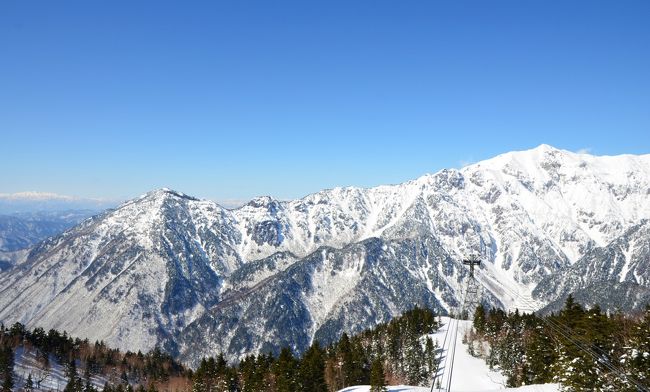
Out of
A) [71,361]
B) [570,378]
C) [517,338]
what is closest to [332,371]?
[517,338]

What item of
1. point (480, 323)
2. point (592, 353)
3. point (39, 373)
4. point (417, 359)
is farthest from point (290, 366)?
point (39, 373)

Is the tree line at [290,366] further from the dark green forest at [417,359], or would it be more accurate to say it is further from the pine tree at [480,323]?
the pine tree at [480,323]

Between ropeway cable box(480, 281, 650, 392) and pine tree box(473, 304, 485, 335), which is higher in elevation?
ropeway cable box(480, 281, 650, 392)

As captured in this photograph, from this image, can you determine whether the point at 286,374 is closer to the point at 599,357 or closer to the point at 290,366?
the point at 290,366

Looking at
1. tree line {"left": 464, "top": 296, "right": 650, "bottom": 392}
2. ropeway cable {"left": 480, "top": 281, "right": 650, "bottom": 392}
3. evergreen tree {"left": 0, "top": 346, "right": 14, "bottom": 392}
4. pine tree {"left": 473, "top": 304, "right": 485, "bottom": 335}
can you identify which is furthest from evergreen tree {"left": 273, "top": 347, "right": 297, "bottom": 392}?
evergreen tree {"left": 0, "top": 346, "right": 14, "bottom": 392}

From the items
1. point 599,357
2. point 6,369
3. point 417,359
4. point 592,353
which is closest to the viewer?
point 592,353

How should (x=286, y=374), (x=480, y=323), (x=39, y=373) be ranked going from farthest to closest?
(x=39, y=373) → (x=480, y=323) → (x=286, y=374)

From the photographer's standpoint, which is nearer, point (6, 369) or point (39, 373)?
point (6, 369)

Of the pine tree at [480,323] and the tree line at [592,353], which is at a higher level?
the tree line at [592,353]

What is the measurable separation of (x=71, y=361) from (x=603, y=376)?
189 metres

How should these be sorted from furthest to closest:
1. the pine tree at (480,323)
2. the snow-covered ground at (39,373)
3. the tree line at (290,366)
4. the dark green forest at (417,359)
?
1. the snow-covered ground at (39,373)
2. the pine tree at (480,323)
3. the tree line at (290,366)
4. the dark green forest at (417,359)

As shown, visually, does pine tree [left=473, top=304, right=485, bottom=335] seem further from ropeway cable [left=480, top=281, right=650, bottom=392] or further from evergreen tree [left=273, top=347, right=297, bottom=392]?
ropeway cable [left=480, top=281, right=650, bottom=392]

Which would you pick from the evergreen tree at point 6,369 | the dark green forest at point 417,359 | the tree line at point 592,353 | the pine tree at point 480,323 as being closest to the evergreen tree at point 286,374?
the dark green forest at point 417,359

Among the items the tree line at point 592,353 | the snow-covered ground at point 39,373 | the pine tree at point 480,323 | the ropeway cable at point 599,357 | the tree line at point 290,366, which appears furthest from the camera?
the snow-covered ground at point 39,373
